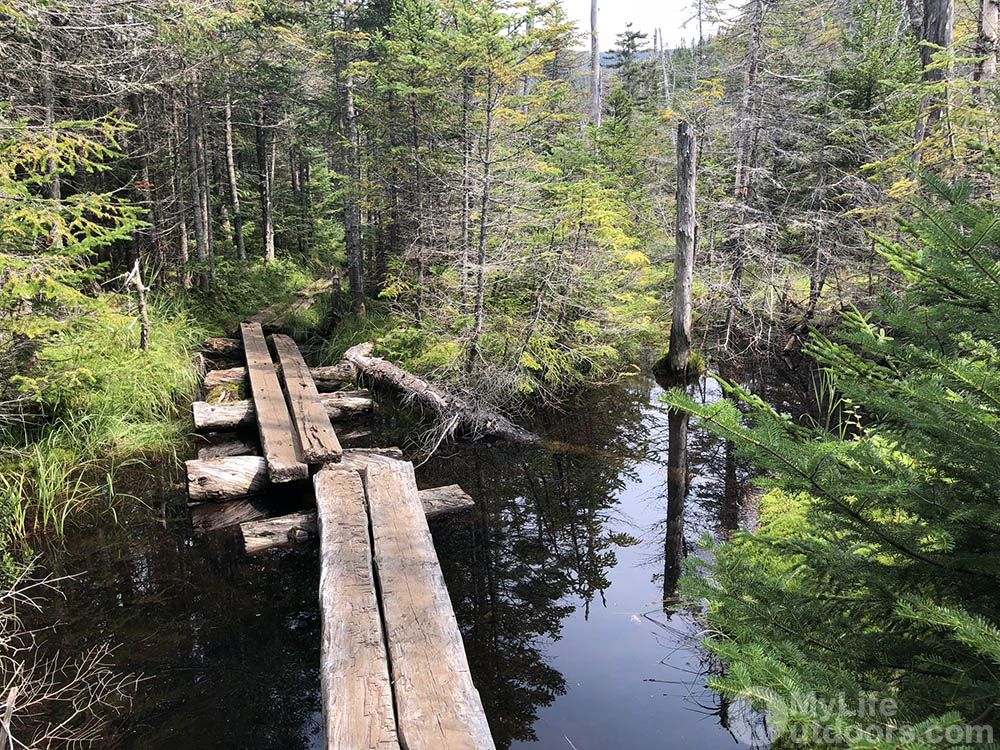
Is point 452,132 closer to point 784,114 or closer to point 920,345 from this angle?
point 784,114

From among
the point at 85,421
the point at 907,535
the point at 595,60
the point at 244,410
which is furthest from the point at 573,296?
the point at 595,60

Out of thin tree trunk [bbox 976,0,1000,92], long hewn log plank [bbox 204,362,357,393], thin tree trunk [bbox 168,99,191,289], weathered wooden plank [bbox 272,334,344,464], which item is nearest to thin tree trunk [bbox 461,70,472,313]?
long hewn log plank [bbox 204,362,357,393]

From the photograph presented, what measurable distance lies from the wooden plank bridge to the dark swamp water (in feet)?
1.30

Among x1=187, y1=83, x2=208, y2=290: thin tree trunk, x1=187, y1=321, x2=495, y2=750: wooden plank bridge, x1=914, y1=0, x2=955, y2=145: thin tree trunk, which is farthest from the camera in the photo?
x1=187, y1=83, x2=208, y2=290: thin tree trunk

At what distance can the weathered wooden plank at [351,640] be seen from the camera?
10.7ft

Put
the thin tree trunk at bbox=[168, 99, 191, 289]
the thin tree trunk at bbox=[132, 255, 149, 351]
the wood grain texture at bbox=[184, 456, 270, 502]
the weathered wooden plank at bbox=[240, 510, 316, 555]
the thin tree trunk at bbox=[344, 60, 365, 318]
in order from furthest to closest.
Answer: the thin tree trunk at bbox=[168, 99, 191, 289], the thin tree trunk at bbox=[344, 60, 365, 318], the thin tree trunk at bbox=[132, 255, 149, 351], the wood grain texture at bbox=[184, 456, 270, 502], the weathered wooden plank at bbox=[240, 510, 316, 555]

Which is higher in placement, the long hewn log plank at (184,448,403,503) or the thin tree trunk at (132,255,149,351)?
the thin tree trunk at (132,255,149,351)

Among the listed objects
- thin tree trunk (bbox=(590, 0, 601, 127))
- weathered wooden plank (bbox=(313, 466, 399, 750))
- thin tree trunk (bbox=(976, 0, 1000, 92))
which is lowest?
weathered wooden plank (bbox=(313, 466, 399, 750))

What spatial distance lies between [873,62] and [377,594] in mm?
16232

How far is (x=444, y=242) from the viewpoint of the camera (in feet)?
40.2

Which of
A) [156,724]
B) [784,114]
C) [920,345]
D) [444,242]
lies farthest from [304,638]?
[784,114]

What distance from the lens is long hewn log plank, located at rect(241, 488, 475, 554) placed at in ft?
19.7

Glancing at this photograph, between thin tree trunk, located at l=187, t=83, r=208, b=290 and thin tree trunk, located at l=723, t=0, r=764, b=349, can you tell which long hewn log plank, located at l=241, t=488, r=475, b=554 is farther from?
thin tree trunk, located at l=187, t=83, r=208, b=290

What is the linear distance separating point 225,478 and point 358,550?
9.30 feet
